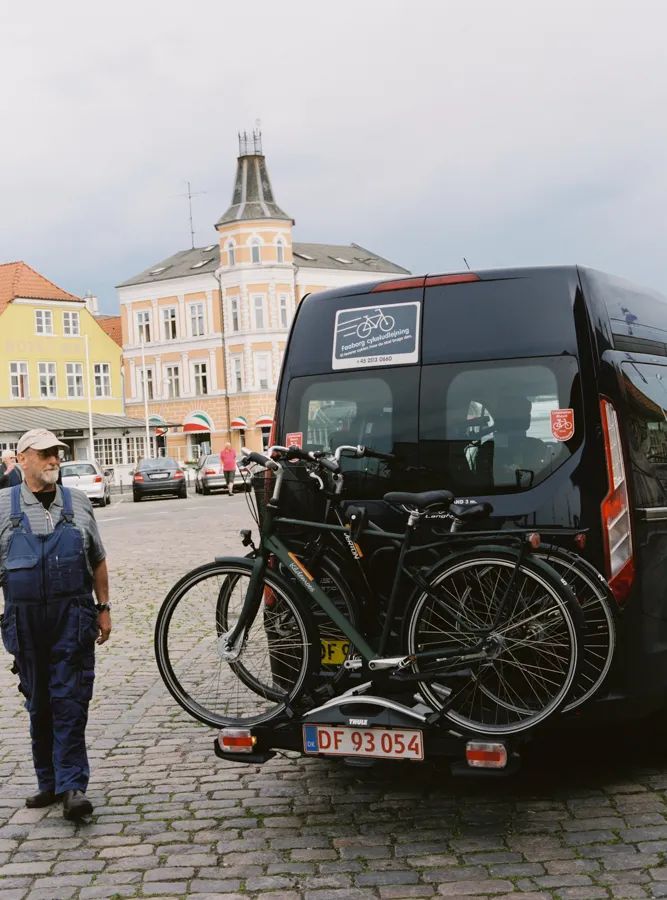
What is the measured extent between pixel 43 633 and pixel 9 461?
1377 centimetres

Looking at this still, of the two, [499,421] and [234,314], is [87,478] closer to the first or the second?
[499,421]

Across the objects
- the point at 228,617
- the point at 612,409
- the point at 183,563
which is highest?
the point at 612,409

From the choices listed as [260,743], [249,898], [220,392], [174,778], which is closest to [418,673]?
[260,743]

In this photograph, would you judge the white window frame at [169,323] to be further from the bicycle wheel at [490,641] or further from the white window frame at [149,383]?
the bicycle wheel at [490,641]

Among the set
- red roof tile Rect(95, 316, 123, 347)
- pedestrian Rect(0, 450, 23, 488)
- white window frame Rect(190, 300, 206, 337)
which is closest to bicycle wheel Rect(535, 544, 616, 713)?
pedestrian Rect(0, 450, 23, 488)

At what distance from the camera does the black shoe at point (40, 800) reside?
19.1ft

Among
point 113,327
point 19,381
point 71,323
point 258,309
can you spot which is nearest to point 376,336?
point 19,381

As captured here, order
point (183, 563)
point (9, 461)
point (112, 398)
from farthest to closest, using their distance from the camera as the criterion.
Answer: point (112, 398) < point (9, 461) < point (183, 563)

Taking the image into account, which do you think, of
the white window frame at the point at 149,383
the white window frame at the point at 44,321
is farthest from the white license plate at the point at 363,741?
the white window frame at the point at 149,383

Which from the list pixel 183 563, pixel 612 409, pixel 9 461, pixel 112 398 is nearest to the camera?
pixel 612 409

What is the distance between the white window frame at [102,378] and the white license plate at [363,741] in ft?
251

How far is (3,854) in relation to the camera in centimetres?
512

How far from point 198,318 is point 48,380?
1570 cm

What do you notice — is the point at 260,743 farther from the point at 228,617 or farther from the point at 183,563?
the point at 183,563
